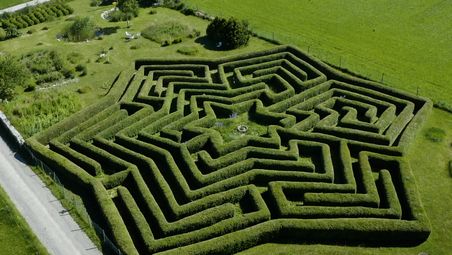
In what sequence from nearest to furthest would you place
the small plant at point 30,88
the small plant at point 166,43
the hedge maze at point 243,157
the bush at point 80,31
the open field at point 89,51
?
the hedge maze at point 243,157 < the open field at point 89,51 < the small plant at point 30,88 < the small plant at point 166,43 < the bush at point 80,31

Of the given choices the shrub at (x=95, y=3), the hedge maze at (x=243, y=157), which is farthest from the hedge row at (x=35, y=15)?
the hedge maze at (x=243, y=157)

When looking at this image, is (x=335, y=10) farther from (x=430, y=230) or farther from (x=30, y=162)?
(x=30, y=162)

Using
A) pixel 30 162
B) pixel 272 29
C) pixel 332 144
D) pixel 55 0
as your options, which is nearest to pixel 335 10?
pixel 272 29

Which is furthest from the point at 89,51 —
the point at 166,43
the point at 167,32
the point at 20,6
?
the point at 20,6

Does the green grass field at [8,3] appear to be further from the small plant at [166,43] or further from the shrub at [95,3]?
the small plant at [166,43]

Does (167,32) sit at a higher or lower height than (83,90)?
higher

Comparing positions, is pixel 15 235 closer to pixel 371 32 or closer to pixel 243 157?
pixel 243 157

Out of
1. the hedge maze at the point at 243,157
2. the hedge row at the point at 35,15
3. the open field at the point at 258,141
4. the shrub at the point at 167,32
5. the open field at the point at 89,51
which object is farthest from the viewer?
the hedge row at the point at 35,15
